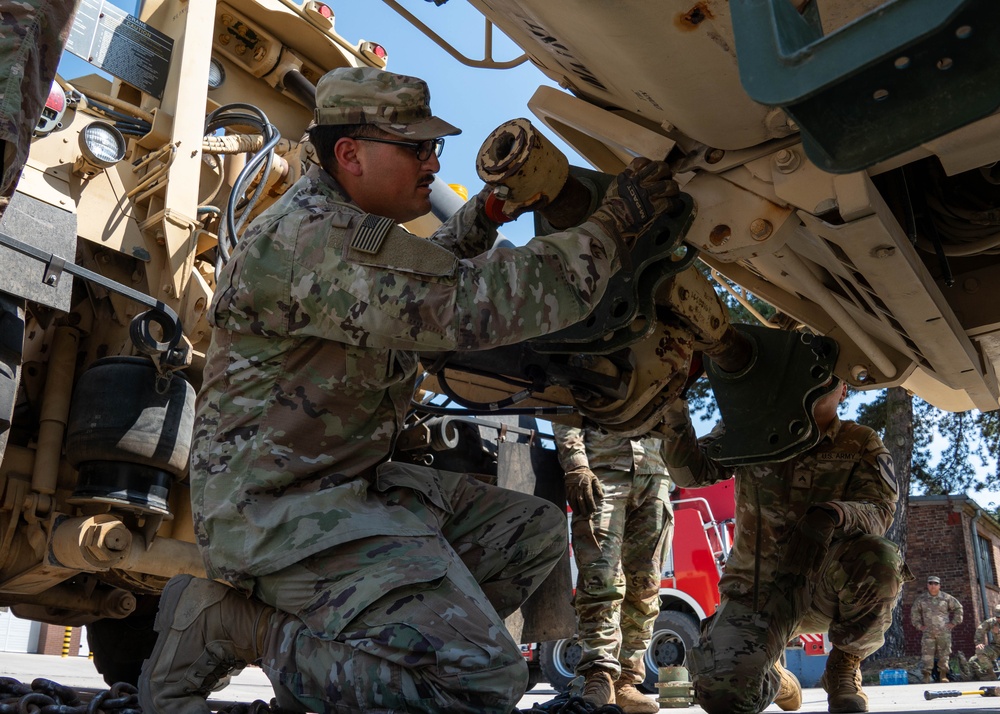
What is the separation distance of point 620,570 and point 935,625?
435 inches

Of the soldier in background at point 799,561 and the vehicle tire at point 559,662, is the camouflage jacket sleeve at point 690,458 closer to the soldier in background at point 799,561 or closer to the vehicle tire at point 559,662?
the soldier in background at point 799,561

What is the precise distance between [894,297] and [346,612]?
150 cm

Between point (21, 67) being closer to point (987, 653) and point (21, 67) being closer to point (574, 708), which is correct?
point (574, 708)

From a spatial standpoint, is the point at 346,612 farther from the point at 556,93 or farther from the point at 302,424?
the point at 556,93

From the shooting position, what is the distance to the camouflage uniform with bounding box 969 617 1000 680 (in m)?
14.3

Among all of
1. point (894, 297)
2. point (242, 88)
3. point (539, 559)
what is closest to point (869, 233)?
point (894, 297)

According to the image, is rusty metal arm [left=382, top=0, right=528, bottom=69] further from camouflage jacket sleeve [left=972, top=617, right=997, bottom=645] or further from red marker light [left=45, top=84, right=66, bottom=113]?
camouflage jacket sleeve [left=972, top=617, right=997, bottom=645]

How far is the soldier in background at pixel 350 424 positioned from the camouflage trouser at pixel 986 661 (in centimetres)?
1435

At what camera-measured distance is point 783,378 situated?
3316mm

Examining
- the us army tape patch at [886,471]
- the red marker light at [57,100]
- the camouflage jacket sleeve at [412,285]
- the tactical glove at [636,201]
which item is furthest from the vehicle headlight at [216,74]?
the us army tape patch at [886,471]

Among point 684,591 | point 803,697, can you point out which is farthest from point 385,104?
point 684,591

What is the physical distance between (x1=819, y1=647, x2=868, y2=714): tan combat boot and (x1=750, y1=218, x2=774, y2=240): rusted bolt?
237 cm

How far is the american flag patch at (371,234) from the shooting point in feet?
6.94

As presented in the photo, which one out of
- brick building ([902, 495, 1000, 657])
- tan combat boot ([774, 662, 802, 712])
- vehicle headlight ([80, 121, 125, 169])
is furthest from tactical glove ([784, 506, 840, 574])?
brick building ([902, 495, 1000, 657])
